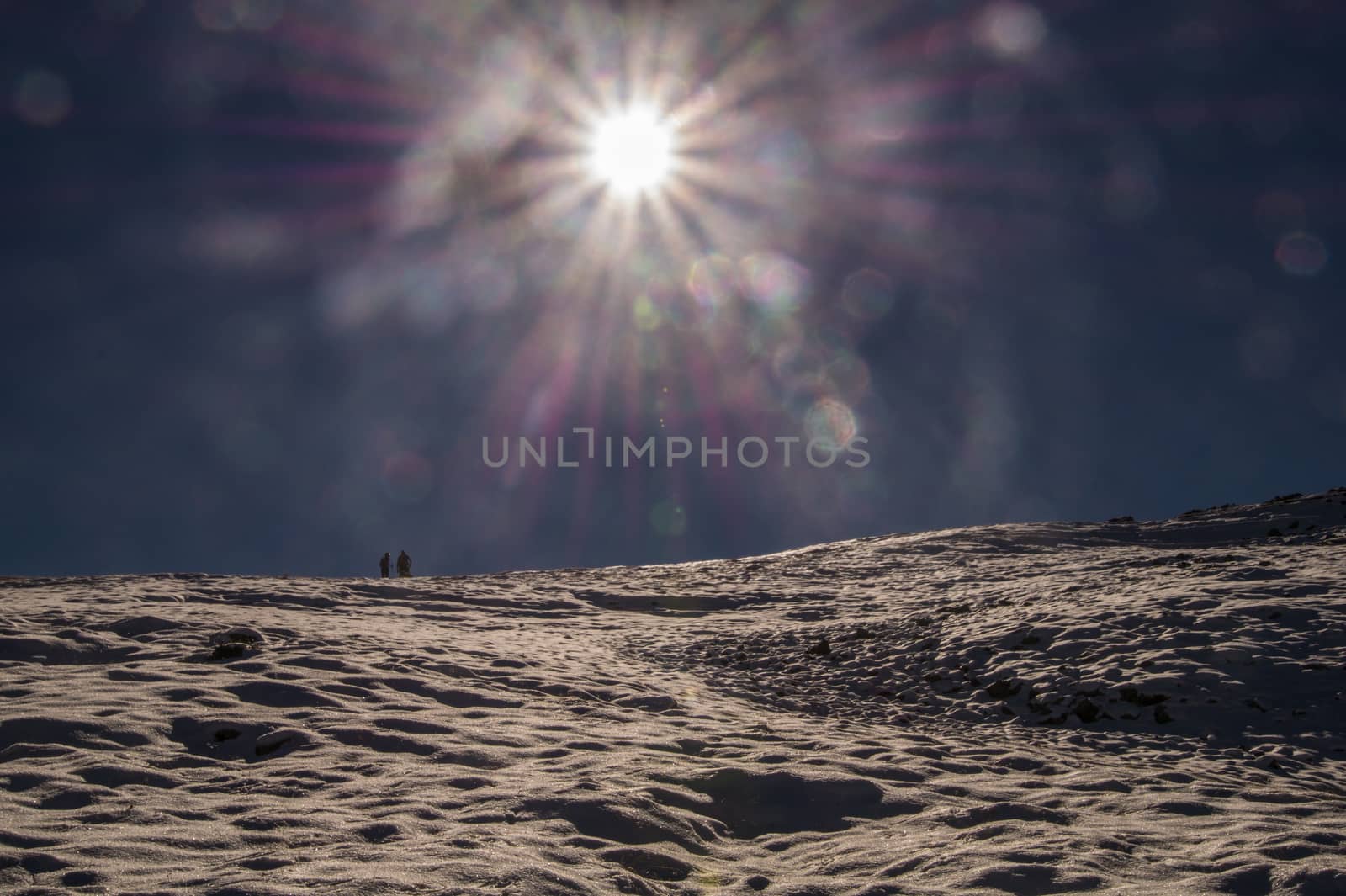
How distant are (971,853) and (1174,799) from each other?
8.83ft

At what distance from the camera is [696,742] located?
8.59 meters

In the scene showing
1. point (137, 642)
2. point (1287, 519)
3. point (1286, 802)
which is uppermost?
point (1287, 519)

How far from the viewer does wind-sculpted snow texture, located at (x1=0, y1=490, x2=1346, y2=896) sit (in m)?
5.14

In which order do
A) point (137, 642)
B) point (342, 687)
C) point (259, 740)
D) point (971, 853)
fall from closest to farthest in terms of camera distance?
point (971, 853) < point (259, 740) < point (342, 687) < point (137, 642)

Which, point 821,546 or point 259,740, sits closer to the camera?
point 259,740

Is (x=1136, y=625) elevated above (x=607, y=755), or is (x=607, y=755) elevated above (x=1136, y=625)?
(x=1136, y=625)

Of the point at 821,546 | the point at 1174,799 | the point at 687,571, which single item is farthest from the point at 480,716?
the point at 821,546

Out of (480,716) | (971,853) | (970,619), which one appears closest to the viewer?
(971,853)

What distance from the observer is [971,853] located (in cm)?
556

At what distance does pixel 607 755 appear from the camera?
7758 mm

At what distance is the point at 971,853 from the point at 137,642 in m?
11.6

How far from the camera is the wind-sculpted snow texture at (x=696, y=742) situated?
16.9 ft

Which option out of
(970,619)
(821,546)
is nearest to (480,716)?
(970,619)

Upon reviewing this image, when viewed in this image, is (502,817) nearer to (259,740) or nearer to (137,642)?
(259,740)
